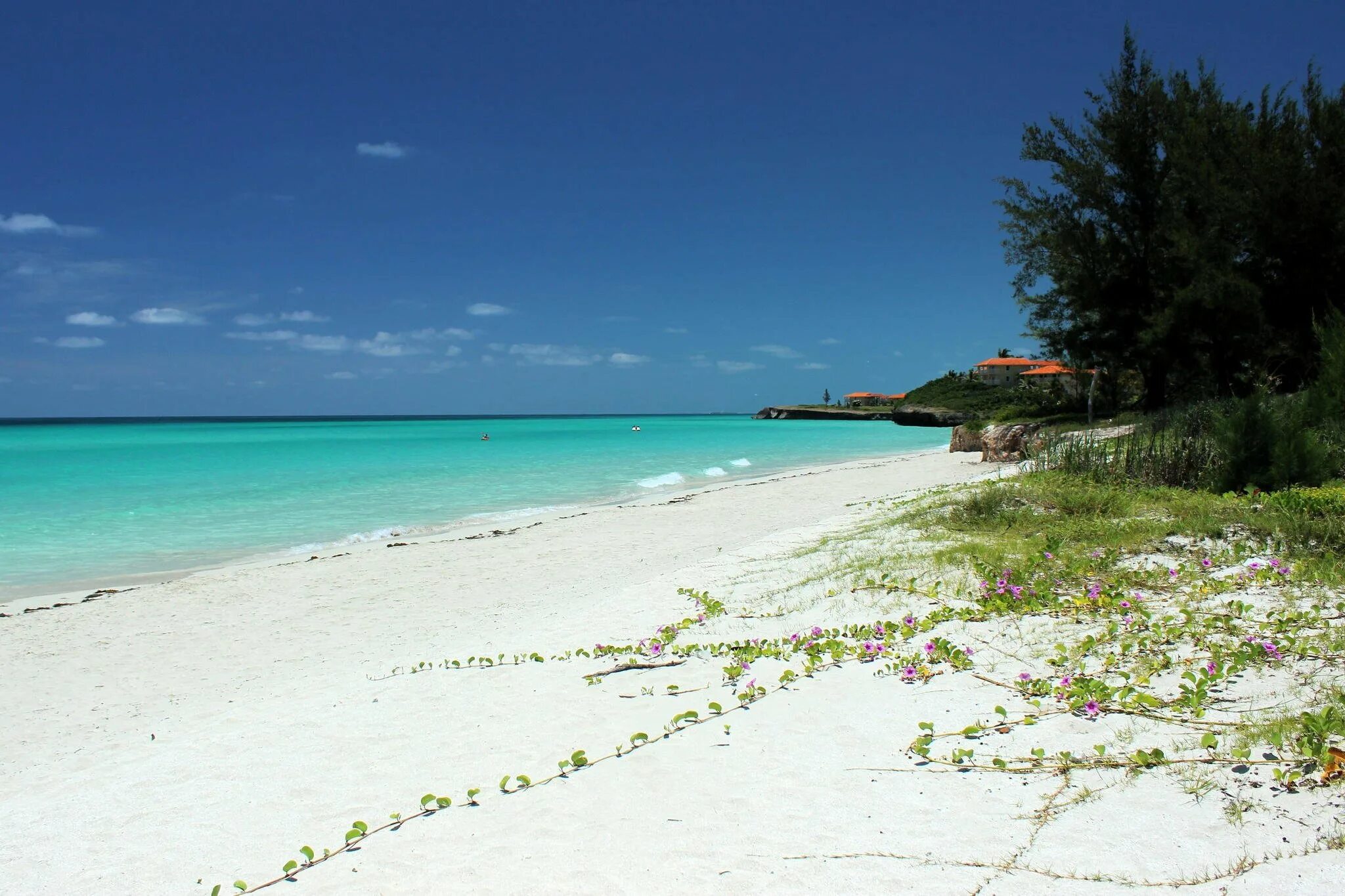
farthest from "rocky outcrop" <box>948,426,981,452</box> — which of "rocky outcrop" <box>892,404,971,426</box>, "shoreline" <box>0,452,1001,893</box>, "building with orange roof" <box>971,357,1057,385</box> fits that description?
"building with orange roof" <box>971,357,1057,385</box>

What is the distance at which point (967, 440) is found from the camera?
29.4 meters

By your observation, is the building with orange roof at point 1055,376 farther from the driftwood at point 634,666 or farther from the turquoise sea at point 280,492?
the driftwood at point 634,666

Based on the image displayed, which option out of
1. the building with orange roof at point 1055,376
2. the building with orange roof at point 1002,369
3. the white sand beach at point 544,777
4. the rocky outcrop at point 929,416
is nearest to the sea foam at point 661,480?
the white sand beach at point 544,777

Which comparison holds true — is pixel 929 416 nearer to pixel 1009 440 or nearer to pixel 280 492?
pixel 1009 440

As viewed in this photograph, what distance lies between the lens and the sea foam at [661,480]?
23.7m

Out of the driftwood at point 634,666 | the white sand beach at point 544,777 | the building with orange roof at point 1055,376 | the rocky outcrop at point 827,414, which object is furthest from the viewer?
the rocky outcrop at point 827,414

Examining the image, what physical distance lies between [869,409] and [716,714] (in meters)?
131

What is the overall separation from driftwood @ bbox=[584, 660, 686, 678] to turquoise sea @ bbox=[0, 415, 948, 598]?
1008 cm

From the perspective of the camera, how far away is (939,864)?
251cm

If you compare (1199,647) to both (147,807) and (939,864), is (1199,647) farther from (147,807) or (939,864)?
(147,807)

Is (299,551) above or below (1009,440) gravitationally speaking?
below

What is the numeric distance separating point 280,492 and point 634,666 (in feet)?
67.8

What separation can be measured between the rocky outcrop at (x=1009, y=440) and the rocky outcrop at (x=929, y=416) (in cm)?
5757

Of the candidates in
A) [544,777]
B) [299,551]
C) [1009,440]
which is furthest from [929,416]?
[544,777]
